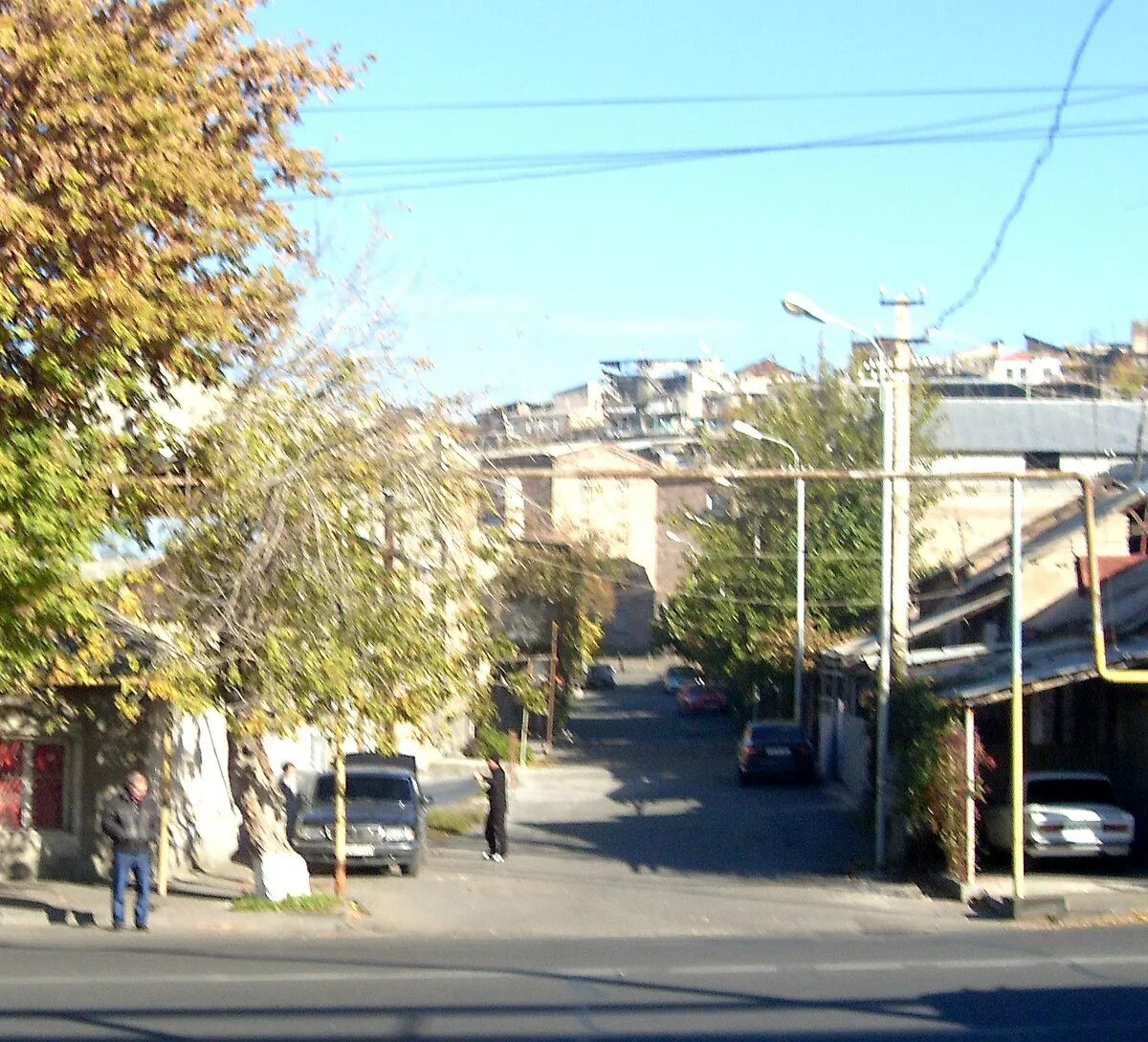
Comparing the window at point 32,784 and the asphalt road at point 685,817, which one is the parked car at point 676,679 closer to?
the asphalt road at point 685,817

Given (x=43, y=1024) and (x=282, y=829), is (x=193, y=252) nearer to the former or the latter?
(x=43, y=1024)

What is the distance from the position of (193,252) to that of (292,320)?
2382 mm

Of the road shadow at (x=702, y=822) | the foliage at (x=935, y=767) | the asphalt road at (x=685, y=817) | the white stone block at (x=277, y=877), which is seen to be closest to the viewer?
the white stone block at (x=277, y=877)

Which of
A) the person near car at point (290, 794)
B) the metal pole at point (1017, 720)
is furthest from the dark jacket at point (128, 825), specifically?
the metal pole at point (1017, 720)

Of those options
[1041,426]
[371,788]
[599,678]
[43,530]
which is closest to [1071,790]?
[371,788]

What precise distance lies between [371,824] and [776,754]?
1733cm

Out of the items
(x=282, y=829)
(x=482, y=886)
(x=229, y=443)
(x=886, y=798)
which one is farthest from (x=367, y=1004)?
(x=886, y=798)

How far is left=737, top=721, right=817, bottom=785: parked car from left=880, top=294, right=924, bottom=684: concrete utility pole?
14387 millimetres

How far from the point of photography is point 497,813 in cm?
2567

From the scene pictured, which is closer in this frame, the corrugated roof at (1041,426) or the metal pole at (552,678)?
the metal pole at (552,678)

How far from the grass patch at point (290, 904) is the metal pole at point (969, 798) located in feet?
28.5

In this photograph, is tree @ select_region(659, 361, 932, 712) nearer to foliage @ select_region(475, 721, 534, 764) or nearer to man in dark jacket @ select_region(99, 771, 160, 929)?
foliage @ select_region(475, 721, 534, 764)

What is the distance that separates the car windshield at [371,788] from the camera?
965 inches

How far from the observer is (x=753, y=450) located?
45094 millimetres
